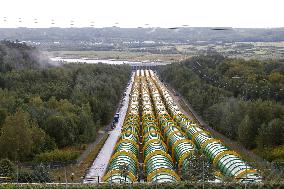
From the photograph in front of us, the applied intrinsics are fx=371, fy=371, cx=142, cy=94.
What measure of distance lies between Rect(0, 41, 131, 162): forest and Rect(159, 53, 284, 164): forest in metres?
11.1

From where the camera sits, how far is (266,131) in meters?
27.1

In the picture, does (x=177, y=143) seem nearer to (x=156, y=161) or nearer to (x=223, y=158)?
(x=223, y=158)

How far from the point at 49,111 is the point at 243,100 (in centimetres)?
1970

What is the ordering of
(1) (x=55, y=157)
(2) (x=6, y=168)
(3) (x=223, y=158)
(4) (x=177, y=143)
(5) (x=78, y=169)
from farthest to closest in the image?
(1) (x=55, y=157) → (5) (x=78, y=169) → (4) (x=177, y=143) → (3) (x=223, y=158) → (2) (x=6, y=168)

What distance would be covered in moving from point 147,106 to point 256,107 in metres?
11.8

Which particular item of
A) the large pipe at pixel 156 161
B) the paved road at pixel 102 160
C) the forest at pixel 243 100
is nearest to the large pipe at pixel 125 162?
the large pipe at pixel 156 161

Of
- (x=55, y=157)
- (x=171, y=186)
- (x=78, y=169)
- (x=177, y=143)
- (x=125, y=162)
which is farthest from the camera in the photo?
(x=55, y=157)

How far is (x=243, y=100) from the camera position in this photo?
3847 cm

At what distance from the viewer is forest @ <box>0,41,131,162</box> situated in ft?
80.0

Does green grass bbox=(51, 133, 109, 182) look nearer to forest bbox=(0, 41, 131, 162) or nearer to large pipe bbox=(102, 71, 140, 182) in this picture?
forest bbox=(0, 41, 131, 162)

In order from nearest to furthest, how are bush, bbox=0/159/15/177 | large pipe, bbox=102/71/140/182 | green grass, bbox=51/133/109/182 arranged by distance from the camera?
large pipe, bbox=102/71/140/182
bush, bbox=0/159/15/177
green grass, bbox=51/133/109/182

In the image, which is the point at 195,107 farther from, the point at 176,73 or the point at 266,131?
the point at 176,73

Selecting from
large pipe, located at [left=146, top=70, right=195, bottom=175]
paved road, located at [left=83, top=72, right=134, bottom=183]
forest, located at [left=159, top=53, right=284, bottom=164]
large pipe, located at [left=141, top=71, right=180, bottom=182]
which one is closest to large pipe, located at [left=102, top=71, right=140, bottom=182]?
large pipe, located at [left=141, top=71, right=180, bottom=182]

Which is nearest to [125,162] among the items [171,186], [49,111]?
[171,186]
